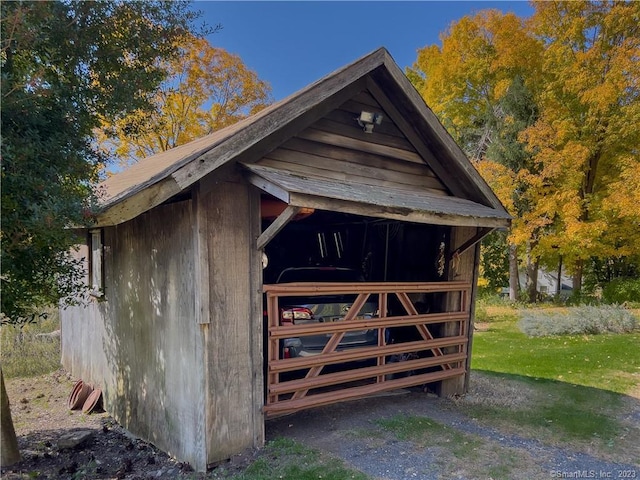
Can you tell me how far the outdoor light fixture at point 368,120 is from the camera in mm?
4910

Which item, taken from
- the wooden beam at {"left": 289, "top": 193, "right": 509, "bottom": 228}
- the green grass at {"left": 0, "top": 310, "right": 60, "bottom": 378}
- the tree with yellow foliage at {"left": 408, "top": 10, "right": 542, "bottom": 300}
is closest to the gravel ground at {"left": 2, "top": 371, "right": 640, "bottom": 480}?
the green grass at {"left": 0, "top": 310, "right": 60, "bottom": 378}

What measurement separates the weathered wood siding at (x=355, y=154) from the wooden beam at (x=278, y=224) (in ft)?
2.50

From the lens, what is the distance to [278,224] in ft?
12.6

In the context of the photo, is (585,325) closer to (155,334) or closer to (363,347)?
(363,347)

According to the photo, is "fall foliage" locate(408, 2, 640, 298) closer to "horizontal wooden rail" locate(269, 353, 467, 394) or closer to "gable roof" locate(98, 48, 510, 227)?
"gable roof" locate(98, 48, 510, 227)

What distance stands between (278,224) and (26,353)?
7.35 meters

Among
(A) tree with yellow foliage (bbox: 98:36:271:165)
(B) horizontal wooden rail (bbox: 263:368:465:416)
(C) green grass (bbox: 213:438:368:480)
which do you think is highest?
(A) tree with yellow foliage (bbox: 98:36:271:165)

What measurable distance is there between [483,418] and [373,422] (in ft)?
4.76

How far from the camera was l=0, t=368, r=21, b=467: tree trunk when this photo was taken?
3984 millimetres

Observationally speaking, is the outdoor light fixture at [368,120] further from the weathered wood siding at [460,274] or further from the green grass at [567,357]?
the green grass at [567,357]

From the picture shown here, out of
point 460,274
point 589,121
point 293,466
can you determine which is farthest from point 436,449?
point 589,121

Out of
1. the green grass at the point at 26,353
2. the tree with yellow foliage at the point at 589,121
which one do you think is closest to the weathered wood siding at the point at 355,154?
the green grass at the point at 26,353

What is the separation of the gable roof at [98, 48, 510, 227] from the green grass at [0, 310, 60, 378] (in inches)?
195

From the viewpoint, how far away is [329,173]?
4789mm
